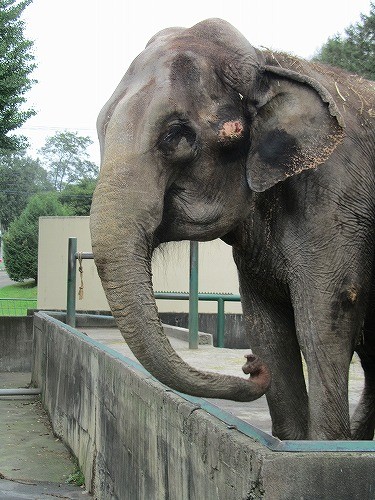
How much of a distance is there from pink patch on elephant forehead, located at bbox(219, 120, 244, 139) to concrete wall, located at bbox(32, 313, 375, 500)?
121 centimetres

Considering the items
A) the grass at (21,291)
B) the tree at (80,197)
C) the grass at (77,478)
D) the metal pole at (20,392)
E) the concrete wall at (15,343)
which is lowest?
the grass at (77,478)

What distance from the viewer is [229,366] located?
8672mm

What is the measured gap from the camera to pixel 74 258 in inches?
470

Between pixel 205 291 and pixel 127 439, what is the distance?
1133cm

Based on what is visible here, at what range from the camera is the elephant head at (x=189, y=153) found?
3.73 metres

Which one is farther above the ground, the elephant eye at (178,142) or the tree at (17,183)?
the tree at (17,183)

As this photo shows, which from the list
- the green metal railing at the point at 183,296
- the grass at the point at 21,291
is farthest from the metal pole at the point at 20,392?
the grass at the point at 21,291

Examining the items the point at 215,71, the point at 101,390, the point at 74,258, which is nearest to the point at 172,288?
the point at 74,258

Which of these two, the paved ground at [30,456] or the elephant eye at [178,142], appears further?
the paved ground at [30,456]

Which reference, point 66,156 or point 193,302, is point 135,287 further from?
point 66,156

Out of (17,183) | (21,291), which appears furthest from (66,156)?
(21,291)

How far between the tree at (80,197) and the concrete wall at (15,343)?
1833 inches

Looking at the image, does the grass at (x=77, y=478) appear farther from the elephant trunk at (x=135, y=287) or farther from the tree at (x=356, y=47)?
the tree at (x=356, y=47)

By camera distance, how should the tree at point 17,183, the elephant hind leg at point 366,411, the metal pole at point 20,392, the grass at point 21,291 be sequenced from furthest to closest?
the tree at point 17,183, the grass at point 21,291, the metal pole at point 20,392, the elephant hind leg at point 366,411
